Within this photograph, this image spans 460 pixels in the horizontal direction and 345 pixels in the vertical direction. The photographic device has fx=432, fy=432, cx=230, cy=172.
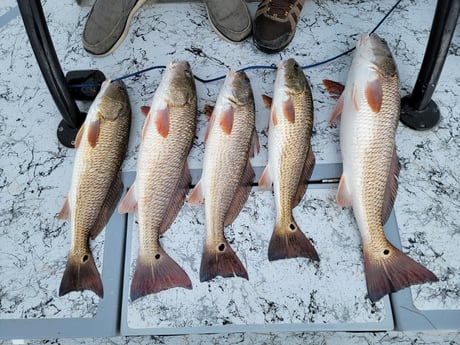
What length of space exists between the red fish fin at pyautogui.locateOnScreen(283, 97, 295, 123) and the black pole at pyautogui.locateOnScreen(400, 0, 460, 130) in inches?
22.3

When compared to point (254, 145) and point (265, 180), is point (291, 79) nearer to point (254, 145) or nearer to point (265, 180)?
point (254, 145)

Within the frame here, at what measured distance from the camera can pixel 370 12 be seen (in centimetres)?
253

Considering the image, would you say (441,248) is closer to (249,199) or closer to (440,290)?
(440,290)

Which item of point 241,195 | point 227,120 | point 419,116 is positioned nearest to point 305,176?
point 241,195

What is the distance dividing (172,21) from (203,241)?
1.40 metres

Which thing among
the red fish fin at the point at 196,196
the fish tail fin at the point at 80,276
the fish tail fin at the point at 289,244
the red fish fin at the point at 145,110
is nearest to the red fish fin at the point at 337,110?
the fish tail fin at the point at 289,244

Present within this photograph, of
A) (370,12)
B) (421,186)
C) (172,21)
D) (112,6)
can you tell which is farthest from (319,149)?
(112,6)

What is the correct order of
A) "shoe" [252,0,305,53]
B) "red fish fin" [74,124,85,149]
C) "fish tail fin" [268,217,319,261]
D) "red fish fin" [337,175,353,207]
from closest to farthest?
1. "fish tail fin" [268,217,319,261]
2. "red fish fin" [337,175,353,207]
3. "red fish fin" [74,124,85,149]
4. "shoe" [252,0,305,53]

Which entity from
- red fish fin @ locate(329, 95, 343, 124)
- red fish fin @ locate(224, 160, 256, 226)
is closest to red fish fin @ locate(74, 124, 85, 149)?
red fish fin @ locate(224, 160, 256, 226)

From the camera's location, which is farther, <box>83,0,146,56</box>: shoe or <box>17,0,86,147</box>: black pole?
<box>83,0,146,56</box>: shoe

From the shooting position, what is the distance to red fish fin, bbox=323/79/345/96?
2.18 metres

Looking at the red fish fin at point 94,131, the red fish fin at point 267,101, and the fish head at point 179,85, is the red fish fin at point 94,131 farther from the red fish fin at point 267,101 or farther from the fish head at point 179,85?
the red fish fin at point 267,101

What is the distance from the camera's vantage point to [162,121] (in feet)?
6.39

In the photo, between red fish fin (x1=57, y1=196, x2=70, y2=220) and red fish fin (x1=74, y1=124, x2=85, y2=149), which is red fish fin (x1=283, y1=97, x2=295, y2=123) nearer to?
red fish fin (x1=74, y1=124, x2=85, y2=149)
